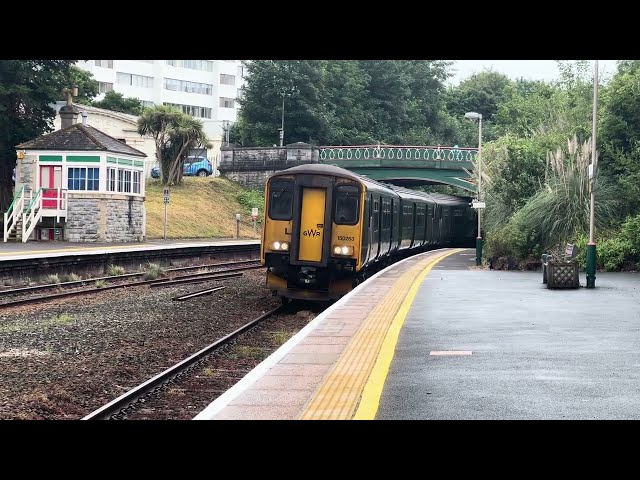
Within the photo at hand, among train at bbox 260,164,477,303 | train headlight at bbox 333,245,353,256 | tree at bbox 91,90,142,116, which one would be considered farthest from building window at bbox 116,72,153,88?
train headlight at bbox 333,245,353,256

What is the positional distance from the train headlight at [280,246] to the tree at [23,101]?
2316 centimetres

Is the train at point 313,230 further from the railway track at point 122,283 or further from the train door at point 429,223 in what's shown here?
the train door at point 429,223

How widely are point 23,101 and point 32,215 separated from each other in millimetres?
8223

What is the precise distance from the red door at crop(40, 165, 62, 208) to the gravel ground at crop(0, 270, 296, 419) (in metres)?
13.1

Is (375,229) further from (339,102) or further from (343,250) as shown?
(339,102)

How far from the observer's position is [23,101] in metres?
42.8

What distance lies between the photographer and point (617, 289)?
67.4 feet

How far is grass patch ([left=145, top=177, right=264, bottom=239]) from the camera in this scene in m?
48.1

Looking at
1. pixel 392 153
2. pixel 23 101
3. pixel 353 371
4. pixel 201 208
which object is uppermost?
pixel 23 101

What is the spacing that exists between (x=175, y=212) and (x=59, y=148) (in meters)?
13.2

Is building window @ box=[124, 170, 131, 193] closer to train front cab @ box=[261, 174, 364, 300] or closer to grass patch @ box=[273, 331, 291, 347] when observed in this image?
train front cab @ box=[261, 174, 364, 300]

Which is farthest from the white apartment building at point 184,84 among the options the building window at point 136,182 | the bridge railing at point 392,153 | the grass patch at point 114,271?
the grass patch at point 114,271

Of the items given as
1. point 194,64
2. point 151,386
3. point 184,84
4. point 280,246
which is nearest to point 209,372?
point 151,386
